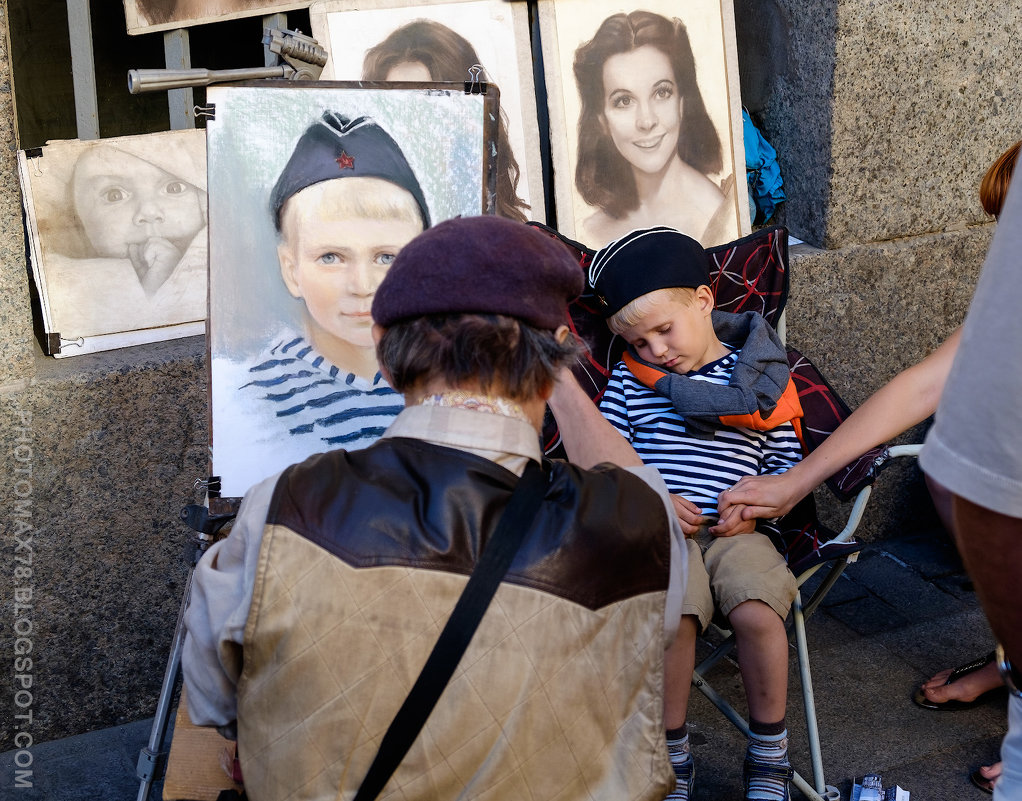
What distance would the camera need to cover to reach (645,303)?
99.7 inches

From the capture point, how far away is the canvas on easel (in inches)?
115

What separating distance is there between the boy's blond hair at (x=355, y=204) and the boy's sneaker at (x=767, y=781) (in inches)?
58.1

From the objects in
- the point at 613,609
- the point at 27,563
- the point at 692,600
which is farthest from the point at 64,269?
the point at 613,609

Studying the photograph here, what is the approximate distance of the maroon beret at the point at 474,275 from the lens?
4.67 feet

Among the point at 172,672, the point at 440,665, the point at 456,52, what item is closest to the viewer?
the point at 440,665

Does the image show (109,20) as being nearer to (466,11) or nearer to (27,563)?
(466,11)

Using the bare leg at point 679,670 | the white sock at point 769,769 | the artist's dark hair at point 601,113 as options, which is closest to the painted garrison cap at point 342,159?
the bare leg at point 679,670

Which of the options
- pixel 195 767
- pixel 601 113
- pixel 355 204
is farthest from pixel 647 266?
pixel 195 767

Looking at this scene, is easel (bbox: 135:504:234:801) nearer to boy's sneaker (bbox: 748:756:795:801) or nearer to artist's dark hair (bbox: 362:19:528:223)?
boy's sneaker (bbox: 748:756:795:801)

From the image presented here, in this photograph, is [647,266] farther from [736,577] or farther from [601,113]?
[601,113]

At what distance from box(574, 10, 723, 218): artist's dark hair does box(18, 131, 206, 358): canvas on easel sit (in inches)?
50.9

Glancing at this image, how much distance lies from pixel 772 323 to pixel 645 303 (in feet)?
1.88

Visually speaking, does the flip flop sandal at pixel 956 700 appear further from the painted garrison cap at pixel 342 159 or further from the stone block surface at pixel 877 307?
the painted garrison cap at pixel 342 159

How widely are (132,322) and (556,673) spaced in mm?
2133
